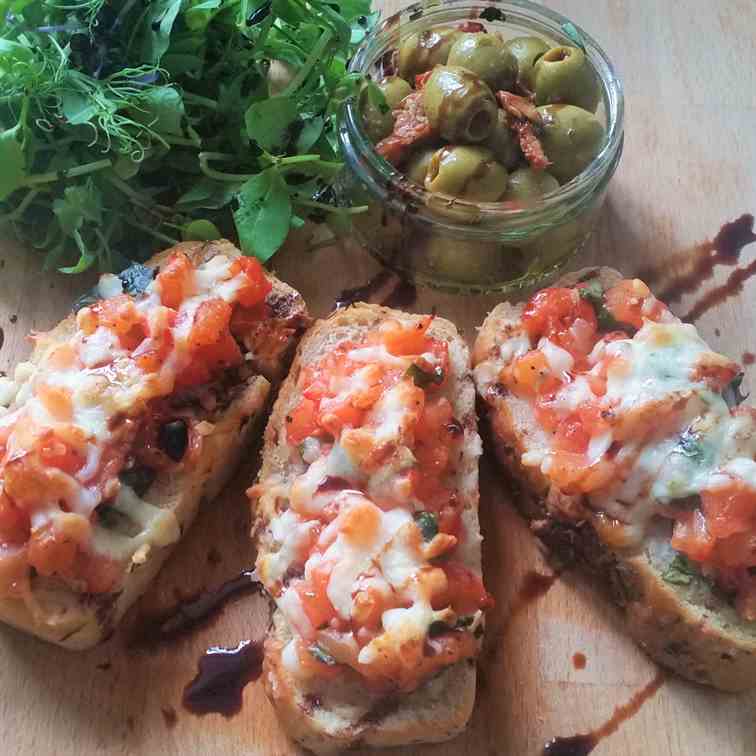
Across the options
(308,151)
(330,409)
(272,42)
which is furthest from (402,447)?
(272,42)

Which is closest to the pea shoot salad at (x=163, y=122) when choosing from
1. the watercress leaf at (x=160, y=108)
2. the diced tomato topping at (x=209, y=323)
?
the watercress leaf at (x=160, y=108)

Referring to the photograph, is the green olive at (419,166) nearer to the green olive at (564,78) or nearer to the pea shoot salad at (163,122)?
the pea shoot salad at (163,122)

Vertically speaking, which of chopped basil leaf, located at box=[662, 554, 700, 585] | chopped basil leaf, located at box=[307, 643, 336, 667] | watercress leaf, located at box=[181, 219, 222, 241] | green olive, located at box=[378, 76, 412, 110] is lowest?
chopped basil leaf, located at box=[307, 643, 336, 667]

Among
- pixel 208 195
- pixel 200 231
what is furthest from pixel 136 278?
pixel 208 195

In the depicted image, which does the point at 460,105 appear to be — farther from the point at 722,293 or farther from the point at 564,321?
the point at 722,293

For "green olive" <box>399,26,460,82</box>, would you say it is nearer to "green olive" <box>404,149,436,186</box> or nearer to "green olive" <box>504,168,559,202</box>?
"green olive" <box>404,149,436,186</box>

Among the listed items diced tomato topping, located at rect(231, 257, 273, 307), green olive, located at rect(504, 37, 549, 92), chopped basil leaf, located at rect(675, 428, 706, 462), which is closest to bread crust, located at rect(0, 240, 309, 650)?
diced tomato topping, located at rect(231, 257, 273, 307)

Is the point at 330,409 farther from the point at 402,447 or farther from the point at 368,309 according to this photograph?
the point at 368,309

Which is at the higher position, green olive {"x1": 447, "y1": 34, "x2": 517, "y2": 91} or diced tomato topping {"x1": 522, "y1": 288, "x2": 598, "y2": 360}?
green olive {"x1": 447, "y1": 34, "x2": 517, "y2": 91}
